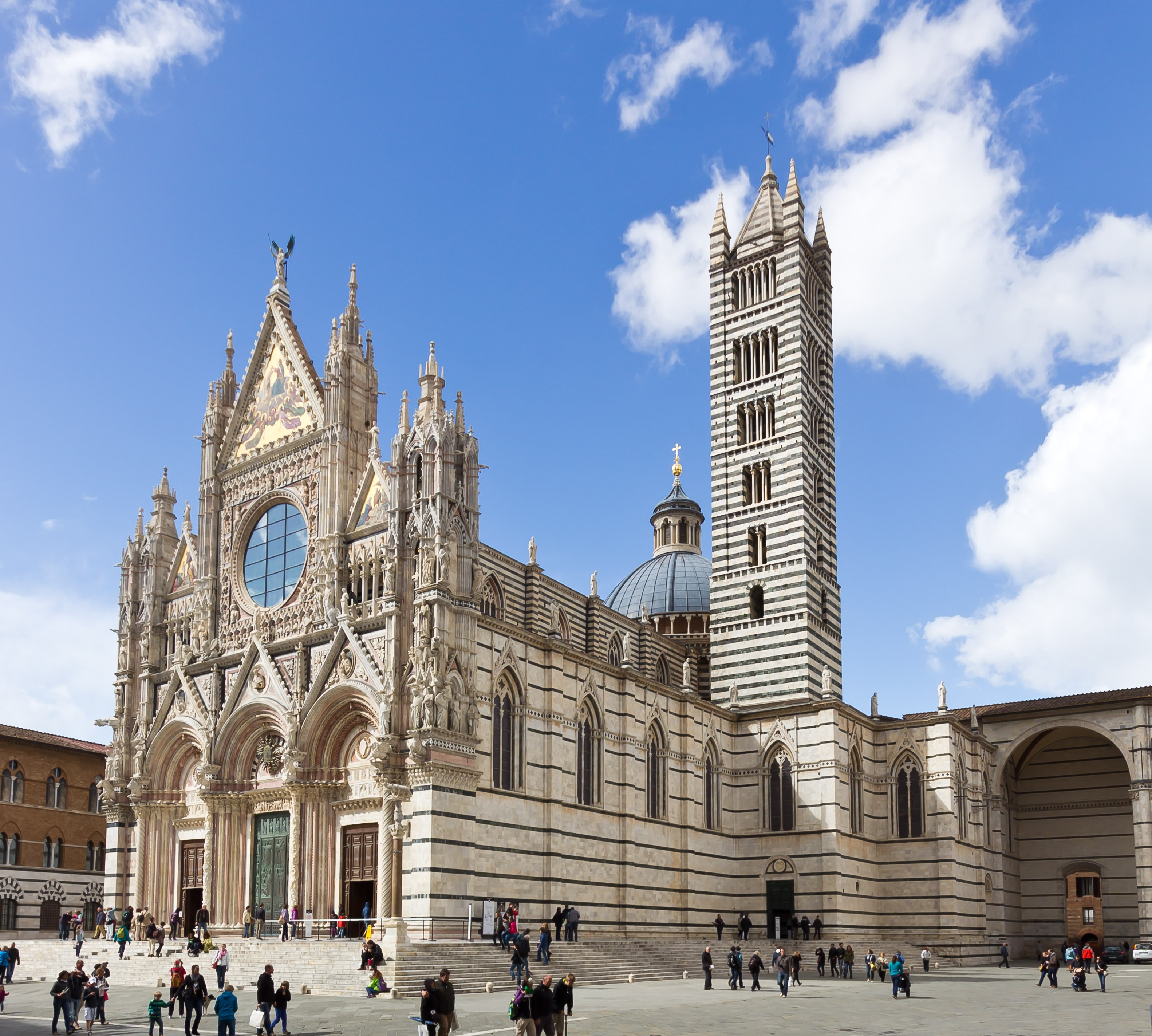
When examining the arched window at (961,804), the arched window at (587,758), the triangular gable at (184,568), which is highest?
the triangular gable at (184,568)

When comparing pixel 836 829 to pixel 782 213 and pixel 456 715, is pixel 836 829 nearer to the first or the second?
pixel 456 715

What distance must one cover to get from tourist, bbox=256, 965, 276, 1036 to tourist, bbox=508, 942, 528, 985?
9329 mm

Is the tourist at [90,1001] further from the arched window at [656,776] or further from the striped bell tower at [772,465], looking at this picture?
the striped bell tower at [772,465]

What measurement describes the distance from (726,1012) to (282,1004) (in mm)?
9890

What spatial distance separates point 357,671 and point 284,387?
11739mm

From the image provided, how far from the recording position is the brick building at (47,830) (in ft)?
161

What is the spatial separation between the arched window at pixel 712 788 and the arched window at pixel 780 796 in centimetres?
198

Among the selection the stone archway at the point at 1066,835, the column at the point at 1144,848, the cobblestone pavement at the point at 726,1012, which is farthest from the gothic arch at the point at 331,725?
the column at the point at 1144,848

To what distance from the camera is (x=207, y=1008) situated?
2598 cm

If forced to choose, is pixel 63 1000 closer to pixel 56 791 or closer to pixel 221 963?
pixel 221 963

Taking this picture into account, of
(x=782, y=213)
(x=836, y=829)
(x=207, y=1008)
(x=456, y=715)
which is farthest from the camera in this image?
(x=782, y=213)

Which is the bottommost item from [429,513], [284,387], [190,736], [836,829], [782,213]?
[836,829]

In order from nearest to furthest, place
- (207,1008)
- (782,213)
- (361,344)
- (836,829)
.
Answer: (207,1008)
(361,344)
(836,829)
(782,213)

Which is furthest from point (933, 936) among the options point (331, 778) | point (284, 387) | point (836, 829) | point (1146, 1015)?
point (284, 387)
